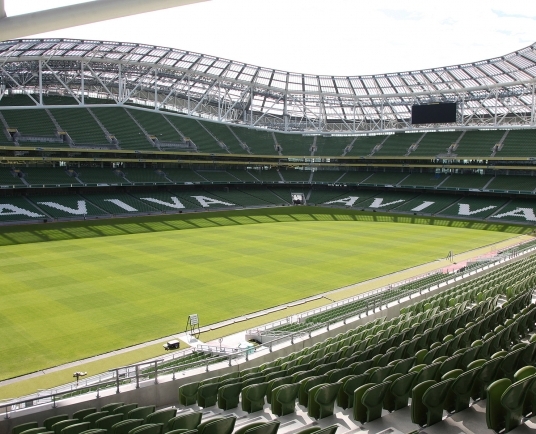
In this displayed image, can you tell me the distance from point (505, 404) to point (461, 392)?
98cm

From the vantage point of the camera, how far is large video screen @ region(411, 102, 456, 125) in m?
60.9

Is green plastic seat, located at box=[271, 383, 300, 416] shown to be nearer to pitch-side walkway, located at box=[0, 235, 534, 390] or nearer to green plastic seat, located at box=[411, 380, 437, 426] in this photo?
green plastic seat, located at box=[411, 380, 437, 426]

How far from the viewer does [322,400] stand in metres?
7.02

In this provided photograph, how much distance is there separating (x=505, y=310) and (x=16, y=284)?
Answer: 23264mm

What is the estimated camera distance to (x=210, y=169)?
6588 cm

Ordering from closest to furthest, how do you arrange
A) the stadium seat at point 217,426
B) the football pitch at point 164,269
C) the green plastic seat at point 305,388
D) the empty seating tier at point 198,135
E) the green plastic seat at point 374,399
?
the stadium seat at point 217,426, the green plastic seat at point 374,399, the green plastic seat at point 305,388, the football pitch at point 164,269, the empty seating tier at point 198,135

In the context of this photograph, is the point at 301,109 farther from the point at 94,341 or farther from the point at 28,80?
the point at 94,341

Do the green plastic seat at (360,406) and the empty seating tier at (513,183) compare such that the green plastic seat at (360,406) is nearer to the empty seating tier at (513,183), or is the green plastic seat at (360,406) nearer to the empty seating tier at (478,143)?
the empty seating tier at (513,183)

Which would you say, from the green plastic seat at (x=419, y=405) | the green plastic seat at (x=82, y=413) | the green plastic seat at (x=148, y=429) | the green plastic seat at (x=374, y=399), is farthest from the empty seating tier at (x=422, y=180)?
the green plastic seat at (x=148, y=429)

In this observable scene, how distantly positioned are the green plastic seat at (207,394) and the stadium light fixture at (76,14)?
636 cm

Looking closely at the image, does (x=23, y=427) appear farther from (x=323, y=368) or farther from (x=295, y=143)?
(x=295, y=143)

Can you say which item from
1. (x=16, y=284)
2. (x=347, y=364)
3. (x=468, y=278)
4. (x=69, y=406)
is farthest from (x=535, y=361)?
(x=16, y=284)

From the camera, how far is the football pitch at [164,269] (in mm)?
18125

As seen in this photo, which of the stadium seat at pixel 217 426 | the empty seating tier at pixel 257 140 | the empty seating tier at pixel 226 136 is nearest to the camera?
the stadium seat at pixel 217 426
